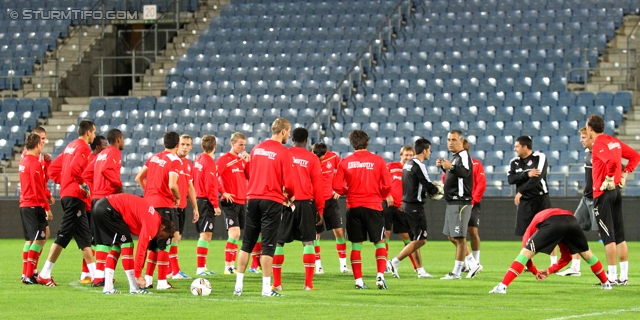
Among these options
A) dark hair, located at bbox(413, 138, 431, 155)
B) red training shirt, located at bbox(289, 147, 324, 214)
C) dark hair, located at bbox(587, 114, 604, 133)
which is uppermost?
dark hair, located at bbox(587, 114, 604, 133)

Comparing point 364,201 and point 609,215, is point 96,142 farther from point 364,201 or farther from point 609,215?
point 609,215

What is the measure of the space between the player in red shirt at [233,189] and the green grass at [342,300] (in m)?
0.48

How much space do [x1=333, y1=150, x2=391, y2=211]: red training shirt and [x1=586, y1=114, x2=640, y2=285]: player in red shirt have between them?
8.94 feet

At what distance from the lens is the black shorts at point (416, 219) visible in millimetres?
15000

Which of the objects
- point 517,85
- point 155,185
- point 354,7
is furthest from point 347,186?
point 354,7

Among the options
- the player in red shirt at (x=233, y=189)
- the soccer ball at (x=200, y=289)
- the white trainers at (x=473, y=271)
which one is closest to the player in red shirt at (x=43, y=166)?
the player in red shirt at (x=233, y=189)

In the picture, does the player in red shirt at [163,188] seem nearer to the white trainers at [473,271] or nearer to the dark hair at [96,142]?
the dark hair at [96,142]

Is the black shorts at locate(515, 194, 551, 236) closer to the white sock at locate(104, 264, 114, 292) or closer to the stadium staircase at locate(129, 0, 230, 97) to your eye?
the white sock at locate(104, 264, 114, 292)

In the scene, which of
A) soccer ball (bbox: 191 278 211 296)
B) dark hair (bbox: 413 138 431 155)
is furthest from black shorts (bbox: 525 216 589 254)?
soccer ball (bbox: 191 278 211 296)

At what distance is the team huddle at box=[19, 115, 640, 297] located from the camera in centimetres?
1199

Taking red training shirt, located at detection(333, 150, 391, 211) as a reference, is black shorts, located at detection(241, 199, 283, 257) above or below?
below

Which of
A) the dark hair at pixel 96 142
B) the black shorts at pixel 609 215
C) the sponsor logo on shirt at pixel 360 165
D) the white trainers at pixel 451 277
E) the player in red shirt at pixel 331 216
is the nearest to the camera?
the black shorts at pixel 609 215

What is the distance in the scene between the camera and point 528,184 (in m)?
15.2

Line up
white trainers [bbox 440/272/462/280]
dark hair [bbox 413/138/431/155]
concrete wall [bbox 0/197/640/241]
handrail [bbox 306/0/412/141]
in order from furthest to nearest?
handrail [bbox 306/0/412/141] < concrete wall [bbox 0/197/640/241] < dark hair [bbox 413/138/431/155] < white trainers [bbox 440/272/462/280]
